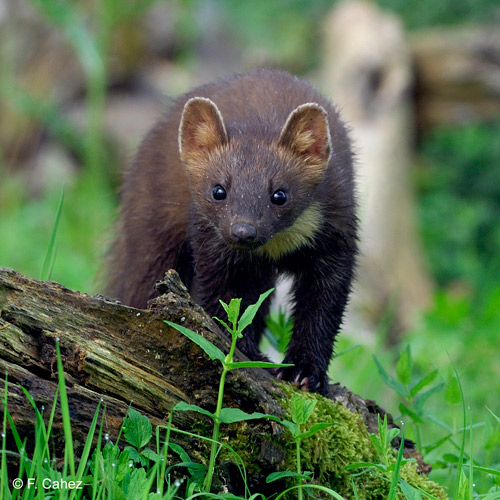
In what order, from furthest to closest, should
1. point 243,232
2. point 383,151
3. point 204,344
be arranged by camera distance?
point 383,151, point 243,232, point 204,344

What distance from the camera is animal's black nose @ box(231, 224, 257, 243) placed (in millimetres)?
3662

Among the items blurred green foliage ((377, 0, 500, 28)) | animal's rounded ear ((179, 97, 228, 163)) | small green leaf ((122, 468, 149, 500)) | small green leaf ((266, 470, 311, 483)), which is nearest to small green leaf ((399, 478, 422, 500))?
small green leaf ((266, 470, 311, 483))

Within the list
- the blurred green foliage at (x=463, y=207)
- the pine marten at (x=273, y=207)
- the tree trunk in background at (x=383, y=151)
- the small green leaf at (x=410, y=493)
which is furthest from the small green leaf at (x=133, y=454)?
the blurred green foliage at (x=463, y=207)

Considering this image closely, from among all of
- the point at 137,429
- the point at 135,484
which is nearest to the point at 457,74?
the point at 137,429

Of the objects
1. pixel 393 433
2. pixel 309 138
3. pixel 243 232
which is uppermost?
pixel 309 138

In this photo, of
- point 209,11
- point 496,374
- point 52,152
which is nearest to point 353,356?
point 496,374

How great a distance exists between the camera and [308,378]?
3.87 m

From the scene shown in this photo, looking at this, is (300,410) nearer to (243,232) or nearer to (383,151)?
(243,232)

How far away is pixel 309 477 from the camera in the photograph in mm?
2965

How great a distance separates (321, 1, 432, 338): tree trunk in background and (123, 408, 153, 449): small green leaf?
566 centimetres

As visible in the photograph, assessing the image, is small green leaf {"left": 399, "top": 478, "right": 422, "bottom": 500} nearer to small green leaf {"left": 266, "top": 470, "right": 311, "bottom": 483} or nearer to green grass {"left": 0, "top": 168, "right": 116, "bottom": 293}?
small green leaf {"left": 266, "top": 470, "right": 311, "bottom": 483}

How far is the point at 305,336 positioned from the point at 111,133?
30.8 ft

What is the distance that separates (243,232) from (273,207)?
32cm

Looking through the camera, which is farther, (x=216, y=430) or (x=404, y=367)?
(x=404, y=367)
